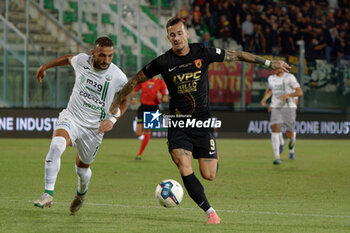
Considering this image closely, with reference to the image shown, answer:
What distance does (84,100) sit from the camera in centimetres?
835

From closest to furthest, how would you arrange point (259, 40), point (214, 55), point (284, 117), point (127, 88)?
1. point (127, 88)
2. point (214, 55)
3. point (284, 117)
4. point (259, 40)

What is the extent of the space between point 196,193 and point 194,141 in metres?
0.65

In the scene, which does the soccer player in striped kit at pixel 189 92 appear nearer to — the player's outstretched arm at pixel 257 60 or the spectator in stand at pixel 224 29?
the player's outstretched arm at pixel 257 60

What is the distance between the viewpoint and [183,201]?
10180 millimetres

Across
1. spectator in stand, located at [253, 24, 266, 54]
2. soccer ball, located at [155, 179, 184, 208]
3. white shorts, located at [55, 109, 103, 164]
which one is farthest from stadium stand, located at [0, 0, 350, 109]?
soccer ball, located at [155, 179, 184, 208]

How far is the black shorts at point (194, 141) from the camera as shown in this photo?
8.12 meters

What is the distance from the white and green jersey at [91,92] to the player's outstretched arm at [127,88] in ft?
0.81

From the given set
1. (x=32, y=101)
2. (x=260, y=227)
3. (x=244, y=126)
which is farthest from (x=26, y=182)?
(x=244, y=126)

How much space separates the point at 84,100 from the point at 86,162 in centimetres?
75

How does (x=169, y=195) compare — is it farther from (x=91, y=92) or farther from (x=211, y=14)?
(x=211, y=14)

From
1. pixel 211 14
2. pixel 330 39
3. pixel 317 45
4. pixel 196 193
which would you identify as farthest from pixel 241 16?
pixel 196 193

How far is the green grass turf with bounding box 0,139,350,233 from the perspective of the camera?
25.6 ft

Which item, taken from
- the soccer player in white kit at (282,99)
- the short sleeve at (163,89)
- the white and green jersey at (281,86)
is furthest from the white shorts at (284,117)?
the short sleeve at (163,89)

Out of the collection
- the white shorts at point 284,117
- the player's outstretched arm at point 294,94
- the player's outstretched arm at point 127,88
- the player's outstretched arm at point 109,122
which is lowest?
the white shorts at point 284,117
